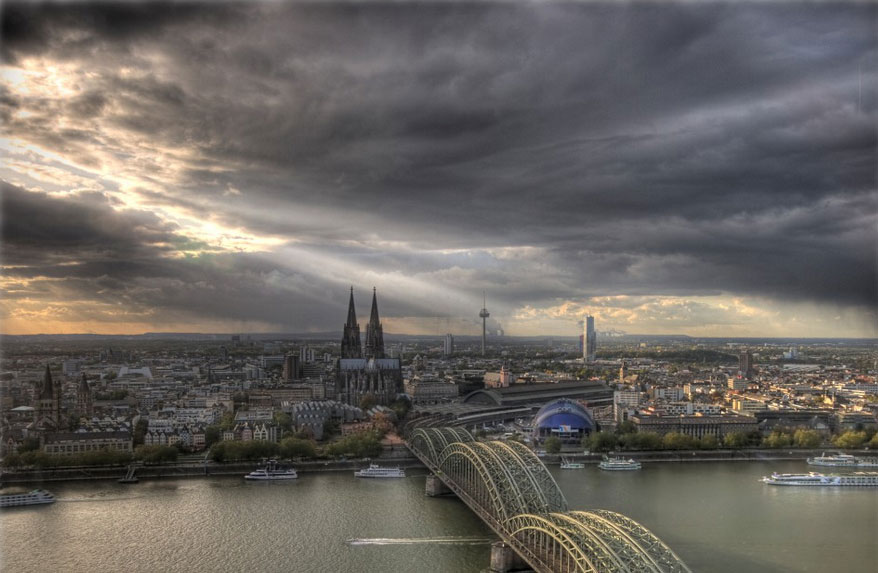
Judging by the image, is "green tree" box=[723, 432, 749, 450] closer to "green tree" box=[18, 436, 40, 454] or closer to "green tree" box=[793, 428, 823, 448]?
"green tree" box=[793, 428, 823, 448]

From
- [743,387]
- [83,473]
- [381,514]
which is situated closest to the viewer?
[381,514]

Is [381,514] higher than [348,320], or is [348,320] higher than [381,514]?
[348,320]

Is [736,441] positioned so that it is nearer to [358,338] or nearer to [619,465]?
[619,465]

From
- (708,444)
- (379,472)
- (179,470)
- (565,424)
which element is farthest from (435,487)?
(708,444)

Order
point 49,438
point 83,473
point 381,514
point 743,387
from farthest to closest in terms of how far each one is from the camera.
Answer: point 743,387
point 49,438
point 83,473
point 381,514

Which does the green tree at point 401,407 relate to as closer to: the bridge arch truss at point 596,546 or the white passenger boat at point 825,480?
the white passenger boat at point 825,480

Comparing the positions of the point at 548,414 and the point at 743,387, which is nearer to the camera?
the point at 548,414

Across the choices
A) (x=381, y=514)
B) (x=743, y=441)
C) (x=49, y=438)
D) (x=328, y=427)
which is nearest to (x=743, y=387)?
(x=743, y=441)

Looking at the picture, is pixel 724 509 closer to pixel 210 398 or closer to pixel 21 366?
pixel 210 398
